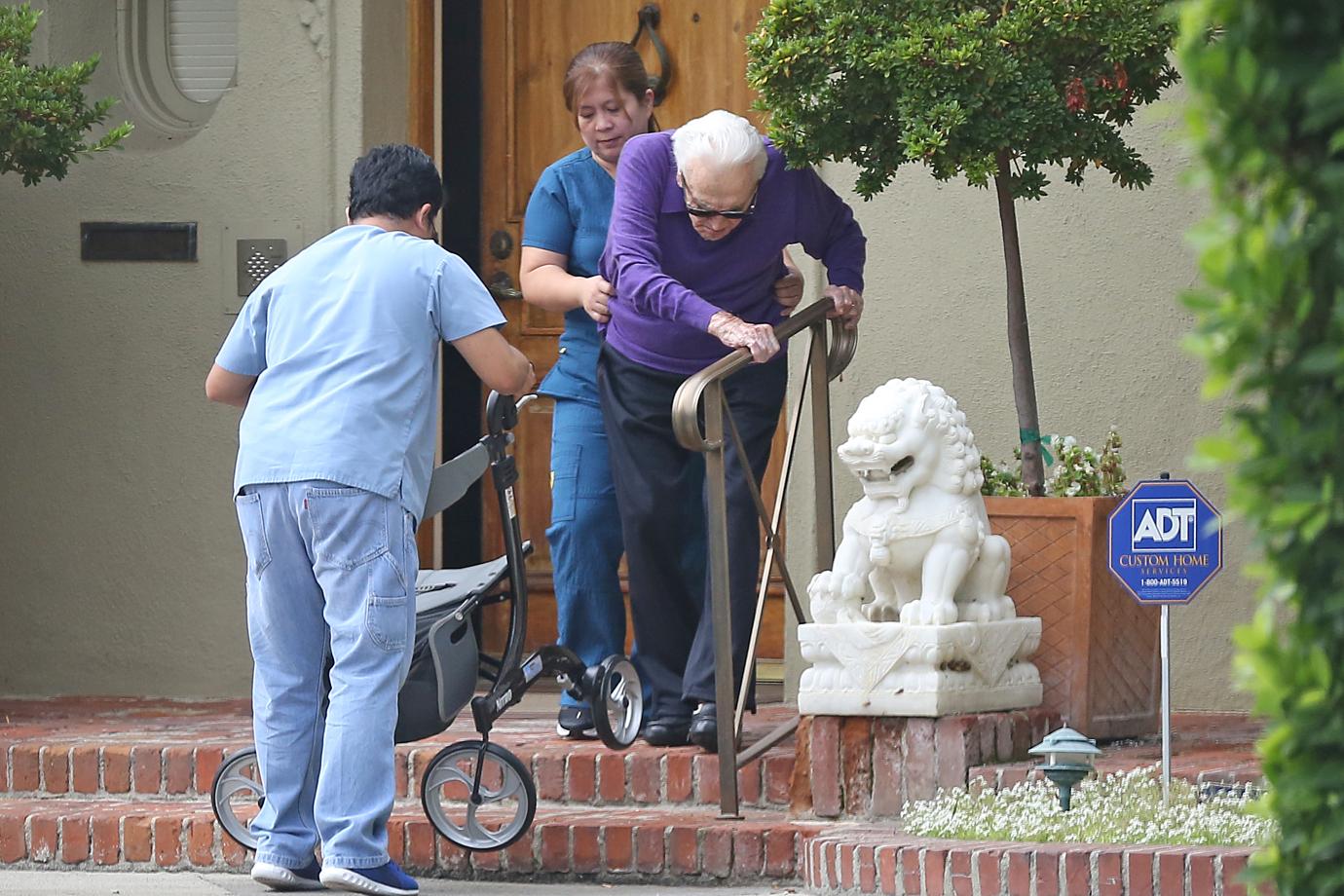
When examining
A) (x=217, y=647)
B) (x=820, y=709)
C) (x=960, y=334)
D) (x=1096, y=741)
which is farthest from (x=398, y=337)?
(x=217, y=647)

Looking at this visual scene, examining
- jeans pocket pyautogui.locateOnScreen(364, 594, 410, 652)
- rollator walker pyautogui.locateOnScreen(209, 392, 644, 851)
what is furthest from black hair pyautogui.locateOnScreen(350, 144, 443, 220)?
jeans pocket pyautogui.locateOnScreen(364, 594, 410, 652)

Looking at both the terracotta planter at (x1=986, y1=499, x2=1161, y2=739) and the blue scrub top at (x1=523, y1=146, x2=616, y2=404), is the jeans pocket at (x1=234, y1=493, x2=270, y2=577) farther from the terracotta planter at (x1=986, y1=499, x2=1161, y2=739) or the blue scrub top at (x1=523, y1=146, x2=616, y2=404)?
the terracotta planter at (x1=986, y1=499, x2=1161, y2=739)

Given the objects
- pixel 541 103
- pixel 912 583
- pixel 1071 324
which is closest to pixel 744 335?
pixel 912 583

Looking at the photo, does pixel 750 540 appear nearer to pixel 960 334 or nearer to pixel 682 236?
pixel 682 236

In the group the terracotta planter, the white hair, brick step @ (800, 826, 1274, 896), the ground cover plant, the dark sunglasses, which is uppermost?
the white hair

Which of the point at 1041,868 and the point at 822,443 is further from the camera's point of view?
the point at 822,443

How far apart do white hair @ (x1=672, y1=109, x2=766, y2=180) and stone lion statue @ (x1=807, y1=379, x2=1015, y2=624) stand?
24.0 inches

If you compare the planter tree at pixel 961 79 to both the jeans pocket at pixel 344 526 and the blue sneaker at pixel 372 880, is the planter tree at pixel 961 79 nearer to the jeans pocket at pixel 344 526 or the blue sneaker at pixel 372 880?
the jeans pocket at pixel 344 526

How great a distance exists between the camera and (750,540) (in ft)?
16.8

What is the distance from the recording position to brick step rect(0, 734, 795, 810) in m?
4.98

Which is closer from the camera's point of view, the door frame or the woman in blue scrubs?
the woman in blue scrubs

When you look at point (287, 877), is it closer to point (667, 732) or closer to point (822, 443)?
point (667, 732)

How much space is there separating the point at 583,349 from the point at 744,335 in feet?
2.91

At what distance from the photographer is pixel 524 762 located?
514cm
